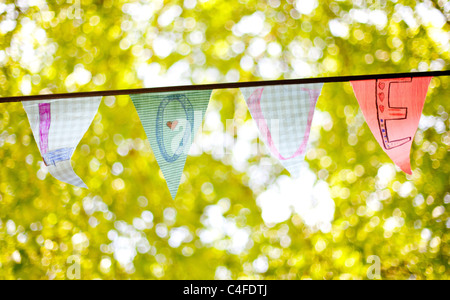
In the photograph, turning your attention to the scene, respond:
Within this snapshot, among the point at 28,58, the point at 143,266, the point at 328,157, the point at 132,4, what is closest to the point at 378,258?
the point at 328,157

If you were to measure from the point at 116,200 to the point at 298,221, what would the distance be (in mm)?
1906

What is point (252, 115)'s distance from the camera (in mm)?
2014

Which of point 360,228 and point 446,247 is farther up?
point 360,228

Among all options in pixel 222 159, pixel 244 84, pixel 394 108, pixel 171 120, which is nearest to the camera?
pixel 244 84

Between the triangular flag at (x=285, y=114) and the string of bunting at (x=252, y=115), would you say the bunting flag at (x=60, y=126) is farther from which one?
the triangular flag at (x=285, y=114)

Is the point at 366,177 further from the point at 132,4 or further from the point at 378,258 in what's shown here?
the point at 132,4

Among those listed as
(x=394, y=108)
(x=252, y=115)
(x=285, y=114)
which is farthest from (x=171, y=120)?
(x=394, y=108)

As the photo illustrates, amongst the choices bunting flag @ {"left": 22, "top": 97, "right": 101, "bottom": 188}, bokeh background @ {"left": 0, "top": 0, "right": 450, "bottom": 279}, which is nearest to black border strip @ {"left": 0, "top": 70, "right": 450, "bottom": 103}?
bunting flag @ {"left": 22, "top": 97, "right": 101, "bottom": 188}

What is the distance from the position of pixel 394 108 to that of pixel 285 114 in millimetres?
572

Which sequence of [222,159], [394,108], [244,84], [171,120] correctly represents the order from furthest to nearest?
[222,159], [171,120], [394,108], [244,84]

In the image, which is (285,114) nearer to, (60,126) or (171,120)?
(171,120)

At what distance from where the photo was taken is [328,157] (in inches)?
144

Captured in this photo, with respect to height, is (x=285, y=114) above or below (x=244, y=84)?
below
